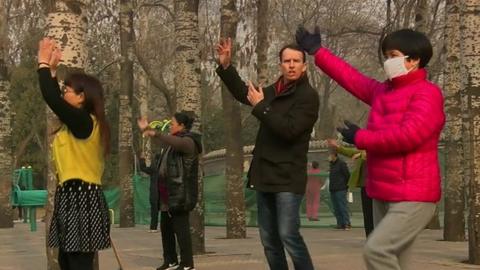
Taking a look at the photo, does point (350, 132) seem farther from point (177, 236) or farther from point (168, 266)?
point (168, 266)

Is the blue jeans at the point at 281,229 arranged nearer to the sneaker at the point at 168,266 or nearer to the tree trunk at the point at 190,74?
the sneaker at the point at 168,266

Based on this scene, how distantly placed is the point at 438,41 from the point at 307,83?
21969 mm

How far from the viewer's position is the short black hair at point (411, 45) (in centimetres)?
530

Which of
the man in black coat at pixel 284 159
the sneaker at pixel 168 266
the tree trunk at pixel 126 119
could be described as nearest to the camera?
the man in black coat at pixel 284 159

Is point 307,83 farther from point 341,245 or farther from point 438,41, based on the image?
point 438,41

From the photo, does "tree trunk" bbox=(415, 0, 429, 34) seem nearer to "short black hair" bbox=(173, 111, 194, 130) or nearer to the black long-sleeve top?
"short black hair" bbox=(173, 111, 194, 130)

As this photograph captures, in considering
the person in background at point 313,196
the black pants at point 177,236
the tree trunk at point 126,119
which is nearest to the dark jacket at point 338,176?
the person in background at point 313,196

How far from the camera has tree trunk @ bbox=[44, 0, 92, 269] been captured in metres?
7.69

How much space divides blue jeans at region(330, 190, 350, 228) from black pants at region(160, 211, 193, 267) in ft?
31.1

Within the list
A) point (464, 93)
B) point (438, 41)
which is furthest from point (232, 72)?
point (438, 41)

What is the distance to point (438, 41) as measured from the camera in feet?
90.4

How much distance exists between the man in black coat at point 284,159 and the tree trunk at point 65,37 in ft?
6.54

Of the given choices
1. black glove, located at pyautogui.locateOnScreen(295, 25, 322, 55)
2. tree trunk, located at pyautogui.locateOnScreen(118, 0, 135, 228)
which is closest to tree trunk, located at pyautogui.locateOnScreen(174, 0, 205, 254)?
black glove, located at pyautogui.locateOnScreen(295, 25, 322, 55)

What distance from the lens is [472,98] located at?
10016 mm
